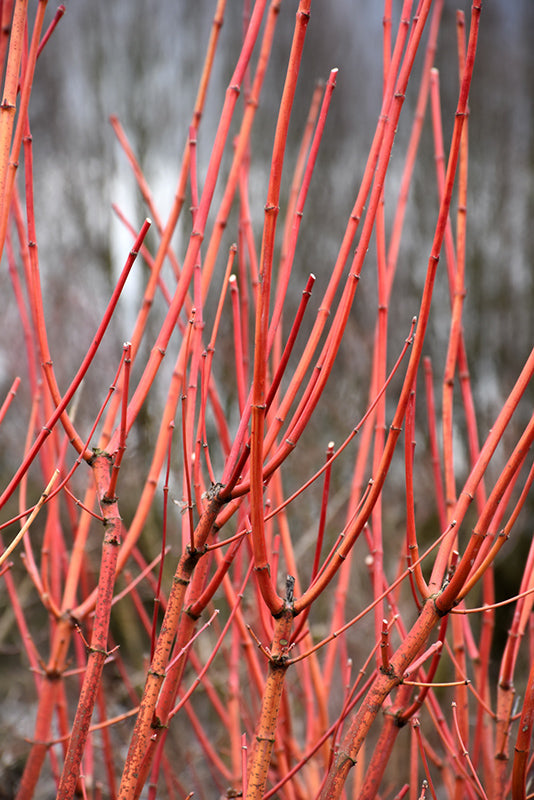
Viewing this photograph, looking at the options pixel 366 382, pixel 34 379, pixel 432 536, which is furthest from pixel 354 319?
pixel 34 379

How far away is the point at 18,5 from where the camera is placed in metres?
0.90

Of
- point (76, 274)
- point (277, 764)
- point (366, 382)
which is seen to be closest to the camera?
point (277, 764)

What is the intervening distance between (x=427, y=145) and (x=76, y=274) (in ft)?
13.2

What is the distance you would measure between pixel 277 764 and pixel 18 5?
51.1 inches

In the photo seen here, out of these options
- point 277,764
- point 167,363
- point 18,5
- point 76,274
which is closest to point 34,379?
point 18,5

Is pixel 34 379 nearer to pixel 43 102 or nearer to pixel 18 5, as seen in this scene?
pixel 18 5

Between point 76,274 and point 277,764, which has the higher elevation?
point 76,274

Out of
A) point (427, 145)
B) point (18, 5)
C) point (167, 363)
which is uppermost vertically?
point (427, 145)

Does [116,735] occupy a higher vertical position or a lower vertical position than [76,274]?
lower

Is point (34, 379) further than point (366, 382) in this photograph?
No

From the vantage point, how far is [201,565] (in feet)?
3.38

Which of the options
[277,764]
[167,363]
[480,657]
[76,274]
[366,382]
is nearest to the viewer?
[480,657]

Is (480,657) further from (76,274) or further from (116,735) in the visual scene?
(76,274)

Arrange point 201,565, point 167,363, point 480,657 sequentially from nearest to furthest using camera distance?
1. point 201,565
2. point 480,657
3. point 167,363
